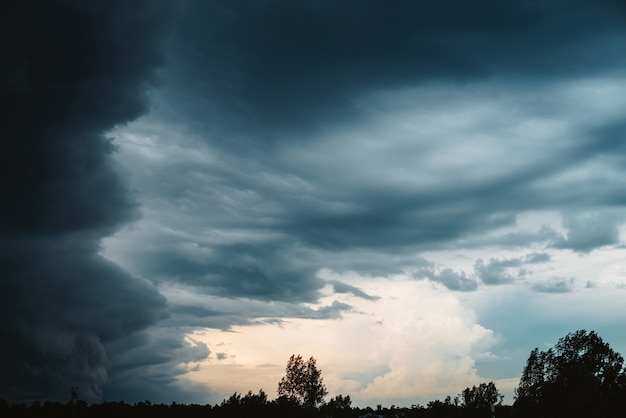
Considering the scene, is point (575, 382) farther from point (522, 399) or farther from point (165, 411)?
point (165, 411)

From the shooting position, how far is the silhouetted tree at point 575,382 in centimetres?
10506

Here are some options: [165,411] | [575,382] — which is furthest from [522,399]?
[165,411]

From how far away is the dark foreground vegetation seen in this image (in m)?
106

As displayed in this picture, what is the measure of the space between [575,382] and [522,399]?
28200 mm

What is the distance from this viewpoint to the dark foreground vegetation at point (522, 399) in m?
106

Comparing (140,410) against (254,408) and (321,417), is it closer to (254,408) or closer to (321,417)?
(254,408)

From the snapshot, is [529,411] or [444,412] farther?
[444,412]

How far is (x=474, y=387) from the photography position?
178m

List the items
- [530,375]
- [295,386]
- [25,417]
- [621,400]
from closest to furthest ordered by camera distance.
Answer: [25,417], [621,400], [530,375], [295,386]

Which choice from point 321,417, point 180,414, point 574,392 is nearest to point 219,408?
point 180,414

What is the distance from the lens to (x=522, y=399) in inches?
5221

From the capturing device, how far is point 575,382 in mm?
106875

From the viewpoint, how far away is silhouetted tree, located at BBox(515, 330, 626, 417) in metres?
105

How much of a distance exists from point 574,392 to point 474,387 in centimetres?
7510
